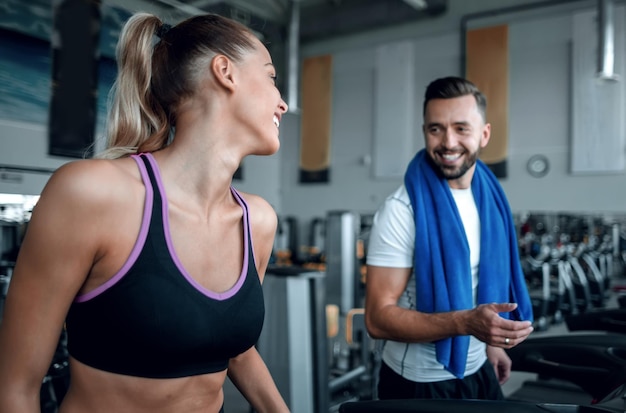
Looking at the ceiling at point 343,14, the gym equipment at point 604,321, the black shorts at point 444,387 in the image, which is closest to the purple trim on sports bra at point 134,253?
the black shorts at point 444,387

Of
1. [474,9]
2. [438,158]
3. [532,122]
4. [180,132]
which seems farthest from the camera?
[474,9]

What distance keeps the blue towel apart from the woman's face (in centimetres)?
72

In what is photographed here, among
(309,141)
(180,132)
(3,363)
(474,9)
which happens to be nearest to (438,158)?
(180,132)

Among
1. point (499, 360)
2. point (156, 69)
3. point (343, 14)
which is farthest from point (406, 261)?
point (343, 14)

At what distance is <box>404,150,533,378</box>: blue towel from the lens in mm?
1511

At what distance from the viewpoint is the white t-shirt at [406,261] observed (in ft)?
4.99

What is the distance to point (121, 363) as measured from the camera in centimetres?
83

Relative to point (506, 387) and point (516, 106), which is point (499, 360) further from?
point (516, 106)

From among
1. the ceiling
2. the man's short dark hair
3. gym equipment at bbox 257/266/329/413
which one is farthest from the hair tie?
the ceiling

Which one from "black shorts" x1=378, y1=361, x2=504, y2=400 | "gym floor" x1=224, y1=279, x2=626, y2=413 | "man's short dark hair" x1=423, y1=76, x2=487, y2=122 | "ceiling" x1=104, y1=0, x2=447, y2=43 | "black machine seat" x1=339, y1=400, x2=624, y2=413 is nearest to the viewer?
"black machine seat" x1=339, y1=400, x2=624, y2=413

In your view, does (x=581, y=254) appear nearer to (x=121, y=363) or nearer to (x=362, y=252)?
(x=362, y=252)

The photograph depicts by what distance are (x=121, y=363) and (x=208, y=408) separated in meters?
0.21

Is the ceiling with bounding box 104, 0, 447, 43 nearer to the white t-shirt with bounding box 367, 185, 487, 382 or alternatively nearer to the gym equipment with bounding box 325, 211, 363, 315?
the gym equipment with bounding box 325, 211, 363, 315

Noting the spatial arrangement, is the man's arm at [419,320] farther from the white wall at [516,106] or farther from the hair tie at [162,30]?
the white wall at [516,106]
